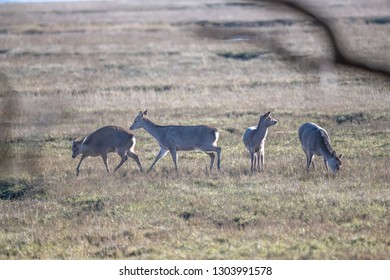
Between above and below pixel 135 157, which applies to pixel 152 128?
above

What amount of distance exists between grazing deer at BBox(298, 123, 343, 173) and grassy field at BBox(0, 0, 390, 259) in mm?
273

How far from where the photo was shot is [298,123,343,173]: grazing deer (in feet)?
46.0

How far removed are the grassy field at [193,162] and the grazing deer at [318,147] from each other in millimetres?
273

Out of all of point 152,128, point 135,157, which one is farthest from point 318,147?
point 152,128

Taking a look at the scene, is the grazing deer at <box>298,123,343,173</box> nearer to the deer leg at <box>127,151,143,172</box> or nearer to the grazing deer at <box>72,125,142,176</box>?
the deer leg at <box>127,151,143,172</box>

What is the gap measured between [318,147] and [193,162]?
266 cm

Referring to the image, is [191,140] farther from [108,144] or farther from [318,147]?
[318,147]

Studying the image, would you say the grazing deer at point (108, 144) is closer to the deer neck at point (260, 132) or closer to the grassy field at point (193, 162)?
the grassy field at point (193, 162)

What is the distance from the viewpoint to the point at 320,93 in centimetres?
2370

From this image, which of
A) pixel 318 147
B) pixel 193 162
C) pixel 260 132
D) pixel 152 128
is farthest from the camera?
pixel 152 128

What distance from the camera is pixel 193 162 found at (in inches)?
624
